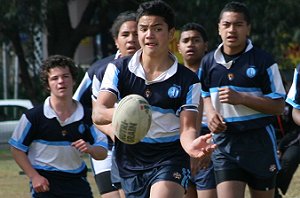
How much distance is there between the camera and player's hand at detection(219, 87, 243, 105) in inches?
306

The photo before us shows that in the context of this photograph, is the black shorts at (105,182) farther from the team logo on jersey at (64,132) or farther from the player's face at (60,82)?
the player's face at (60,82)

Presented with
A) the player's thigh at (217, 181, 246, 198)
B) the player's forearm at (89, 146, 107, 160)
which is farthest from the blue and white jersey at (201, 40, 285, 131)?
the player's forearm at (89, 146, 107, 160)

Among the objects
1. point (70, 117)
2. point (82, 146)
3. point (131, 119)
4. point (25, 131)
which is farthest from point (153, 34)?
point (25, 131)

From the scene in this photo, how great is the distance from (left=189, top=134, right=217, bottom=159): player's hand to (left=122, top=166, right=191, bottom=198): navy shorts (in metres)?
0.44

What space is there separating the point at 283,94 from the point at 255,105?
0.30 metres

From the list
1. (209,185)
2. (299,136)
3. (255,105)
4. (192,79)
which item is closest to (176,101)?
(192,79)

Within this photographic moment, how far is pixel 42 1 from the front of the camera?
2619 cm

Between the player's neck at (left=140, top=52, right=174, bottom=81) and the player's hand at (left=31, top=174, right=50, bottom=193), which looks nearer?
the player's neck at (left=140, top=52, right=174, bottom=81)

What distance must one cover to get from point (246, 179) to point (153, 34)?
221 centimetres

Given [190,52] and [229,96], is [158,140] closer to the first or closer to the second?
[229,96]

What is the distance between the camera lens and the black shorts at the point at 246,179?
8.30 meters

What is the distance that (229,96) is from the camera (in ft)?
25.5

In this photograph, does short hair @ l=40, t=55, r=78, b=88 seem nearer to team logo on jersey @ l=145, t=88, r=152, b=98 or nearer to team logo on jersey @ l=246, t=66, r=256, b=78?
team logo on jersey @ l=246, t=66, r=256, b=78

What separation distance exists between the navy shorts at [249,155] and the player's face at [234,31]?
0.75 metres
